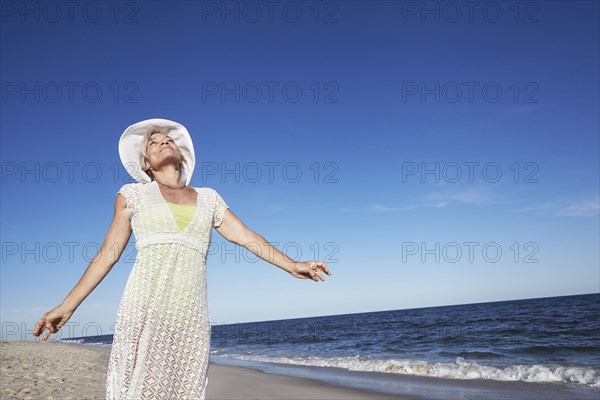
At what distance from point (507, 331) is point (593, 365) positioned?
12.3 m

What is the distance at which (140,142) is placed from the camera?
8.18ft

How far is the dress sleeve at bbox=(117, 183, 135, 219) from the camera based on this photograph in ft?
7.10

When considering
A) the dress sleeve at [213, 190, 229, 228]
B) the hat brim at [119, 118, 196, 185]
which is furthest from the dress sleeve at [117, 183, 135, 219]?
the dress sleeve at [213, 190, 229, 228]

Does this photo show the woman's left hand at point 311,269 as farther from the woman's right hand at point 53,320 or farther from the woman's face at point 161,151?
the woman's right hand at point 53,320

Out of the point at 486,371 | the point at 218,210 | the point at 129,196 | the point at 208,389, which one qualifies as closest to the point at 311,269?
the point at 218,210

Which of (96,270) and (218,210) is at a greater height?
(218,210)

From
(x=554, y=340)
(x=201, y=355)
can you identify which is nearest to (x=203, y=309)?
(x=201, y=355)

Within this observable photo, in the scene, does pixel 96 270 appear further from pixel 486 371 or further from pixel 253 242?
pixel 486 371

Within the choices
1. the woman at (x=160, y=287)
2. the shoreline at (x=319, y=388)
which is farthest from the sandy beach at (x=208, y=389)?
the woman at (x=160, y=287)

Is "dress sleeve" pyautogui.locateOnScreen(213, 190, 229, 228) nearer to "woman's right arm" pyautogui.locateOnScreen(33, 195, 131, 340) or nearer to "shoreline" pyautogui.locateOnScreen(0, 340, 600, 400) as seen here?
"woman's right arm" pyautogui.locateOnScreen(33, 195, 131, 340)

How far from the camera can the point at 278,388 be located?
31.9 ft

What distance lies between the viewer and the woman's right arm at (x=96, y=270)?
6.61 ft

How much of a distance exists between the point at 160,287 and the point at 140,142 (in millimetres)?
821

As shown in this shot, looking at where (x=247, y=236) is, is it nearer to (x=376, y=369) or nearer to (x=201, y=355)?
(x=201, y=355)
